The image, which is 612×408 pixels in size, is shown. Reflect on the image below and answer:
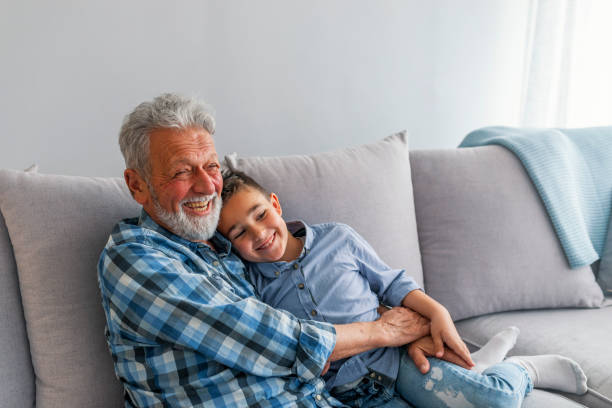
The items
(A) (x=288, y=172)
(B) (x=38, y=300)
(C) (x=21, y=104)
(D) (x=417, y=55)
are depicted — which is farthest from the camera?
(D) (x=417, y=55)

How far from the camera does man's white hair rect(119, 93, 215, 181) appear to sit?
125 cm

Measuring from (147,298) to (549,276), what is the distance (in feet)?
4.60

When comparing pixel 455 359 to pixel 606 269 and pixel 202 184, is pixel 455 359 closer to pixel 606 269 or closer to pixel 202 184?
pixel 202 184

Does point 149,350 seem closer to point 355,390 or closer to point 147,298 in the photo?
point 147,298

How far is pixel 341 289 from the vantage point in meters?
1.36

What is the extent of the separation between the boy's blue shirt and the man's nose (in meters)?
0.27

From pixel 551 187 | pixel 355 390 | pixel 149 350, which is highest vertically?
pixel 551 187

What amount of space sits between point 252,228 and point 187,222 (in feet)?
0.60

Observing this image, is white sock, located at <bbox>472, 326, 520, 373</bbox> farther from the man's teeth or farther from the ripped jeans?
the man's teeth

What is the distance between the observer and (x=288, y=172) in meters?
1.63

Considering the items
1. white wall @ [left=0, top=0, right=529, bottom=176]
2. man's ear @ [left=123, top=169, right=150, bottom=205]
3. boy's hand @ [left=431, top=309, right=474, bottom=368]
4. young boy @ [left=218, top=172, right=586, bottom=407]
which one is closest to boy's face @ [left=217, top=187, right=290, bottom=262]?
young boy @ [left=218, top=172, right=586, bottom=407]

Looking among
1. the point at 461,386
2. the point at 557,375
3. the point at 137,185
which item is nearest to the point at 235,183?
the point at 137,185

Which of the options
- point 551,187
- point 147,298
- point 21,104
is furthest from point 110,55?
point 551,187

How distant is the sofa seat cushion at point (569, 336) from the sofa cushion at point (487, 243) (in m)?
0.04
